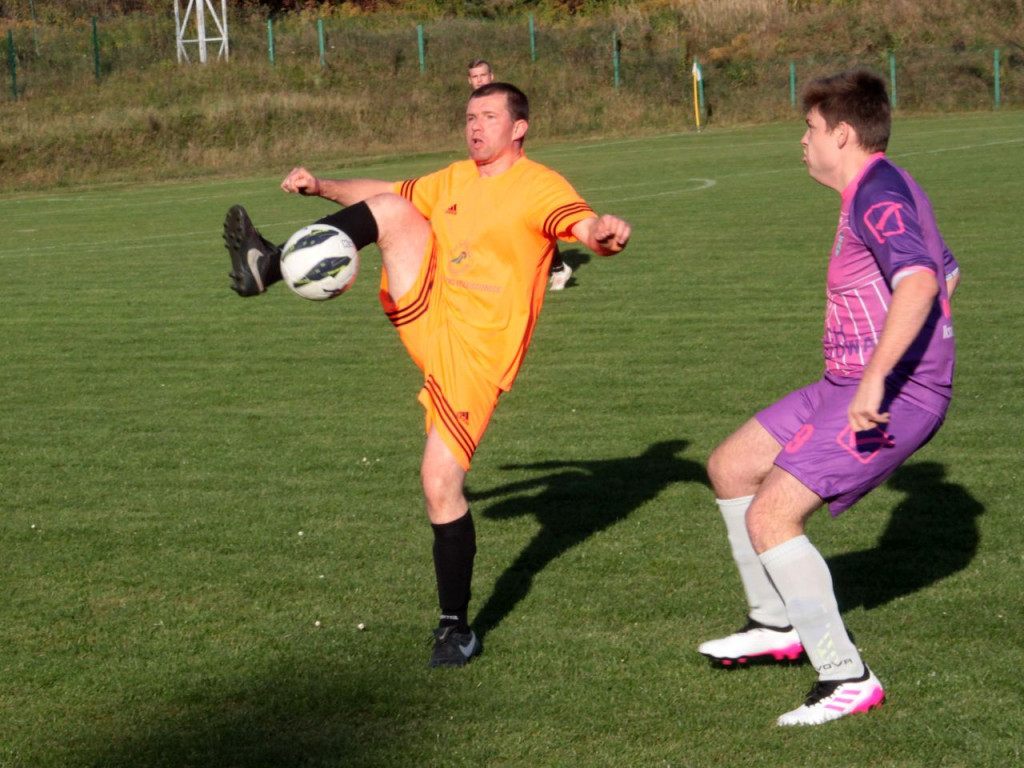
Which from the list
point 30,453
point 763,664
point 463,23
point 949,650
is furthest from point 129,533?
point 463,23

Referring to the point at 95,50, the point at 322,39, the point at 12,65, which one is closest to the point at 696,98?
the point at 322,39

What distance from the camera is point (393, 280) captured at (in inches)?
200

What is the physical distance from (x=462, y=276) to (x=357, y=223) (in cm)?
43

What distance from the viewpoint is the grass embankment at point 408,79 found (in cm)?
3316

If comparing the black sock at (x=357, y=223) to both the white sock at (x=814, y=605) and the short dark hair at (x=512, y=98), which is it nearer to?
the short dark hair at (x=512, y=98)

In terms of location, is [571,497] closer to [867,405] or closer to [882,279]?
[882,279]

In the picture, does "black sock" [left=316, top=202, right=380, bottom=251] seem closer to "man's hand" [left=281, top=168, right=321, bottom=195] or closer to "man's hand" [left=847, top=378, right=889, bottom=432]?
"man's hand" [left=281, top=168, right=321, bottom=195]

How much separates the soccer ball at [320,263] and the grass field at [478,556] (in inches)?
51.0

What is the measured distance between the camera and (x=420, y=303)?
16.6 ft

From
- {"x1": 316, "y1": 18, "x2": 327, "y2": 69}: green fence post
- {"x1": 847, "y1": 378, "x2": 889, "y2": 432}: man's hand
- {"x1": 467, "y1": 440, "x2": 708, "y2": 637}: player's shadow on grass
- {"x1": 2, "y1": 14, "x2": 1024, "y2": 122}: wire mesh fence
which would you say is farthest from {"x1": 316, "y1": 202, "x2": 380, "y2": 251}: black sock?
{"x1": 316, "y1": 18, "x2": 327, "y2": 69}: green fence post

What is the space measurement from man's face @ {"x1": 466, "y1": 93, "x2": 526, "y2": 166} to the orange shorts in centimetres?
41

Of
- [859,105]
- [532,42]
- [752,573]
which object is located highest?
[532,42]

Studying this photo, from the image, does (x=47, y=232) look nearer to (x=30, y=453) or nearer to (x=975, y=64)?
(x=30, y=453)

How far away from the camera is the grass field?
168 inches
